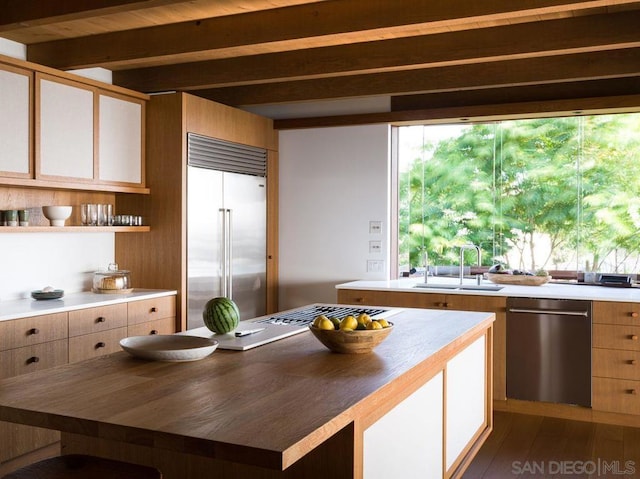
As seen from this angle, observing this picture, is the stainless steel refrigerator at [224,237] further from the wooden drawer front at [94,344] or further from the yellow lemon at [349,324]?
the yellow lemon at [349,324]

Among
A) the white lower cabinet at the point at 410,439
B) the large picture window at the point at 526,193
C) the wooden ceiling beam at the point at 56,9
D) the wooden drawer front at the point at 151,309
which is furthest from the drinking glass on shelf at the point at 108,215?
the white lower cabinet at the point at 410,439

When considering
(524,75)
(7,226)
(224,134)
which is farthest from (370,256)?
(7,226)

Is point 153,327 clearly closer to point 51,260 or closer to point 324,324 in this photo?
point 51,260

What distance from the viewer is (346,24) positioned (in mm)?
3643

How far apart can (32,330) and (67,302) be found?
1.50 feet

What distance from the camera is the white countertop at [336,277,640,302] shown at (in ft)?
15.3

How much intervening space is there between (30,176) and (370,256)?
3020 millimetres

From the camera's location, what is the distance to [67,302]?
416cm

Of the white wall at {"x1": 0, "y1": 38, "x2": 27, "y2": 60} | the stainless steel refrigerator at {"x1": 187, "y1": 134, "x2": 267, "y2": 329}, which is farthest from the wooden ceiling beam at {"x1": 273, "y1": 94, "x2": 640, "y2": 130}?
the white wall at {"x1": 0, "y1": 38, "x2": 27, "y2": 60}

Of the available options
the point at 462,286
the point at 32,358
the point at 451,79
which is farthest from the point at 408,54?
the point at 32,358

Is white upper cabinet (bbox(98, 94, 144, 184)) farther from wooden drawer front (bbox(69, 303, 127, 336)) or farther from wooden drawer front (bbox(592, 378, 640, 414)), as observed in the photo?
wooden drawer front (bbox(592, 378, 640, 414))

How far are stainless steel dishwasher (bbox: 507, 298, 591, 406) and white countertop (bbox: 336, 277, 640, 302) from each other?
0.18 feet

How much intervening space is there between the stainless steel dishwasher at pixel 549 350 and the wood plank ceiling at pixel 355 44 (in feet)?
5.44

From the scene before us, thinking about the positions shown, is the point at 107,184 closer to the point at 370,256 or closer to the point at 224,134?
the point at 224,134
